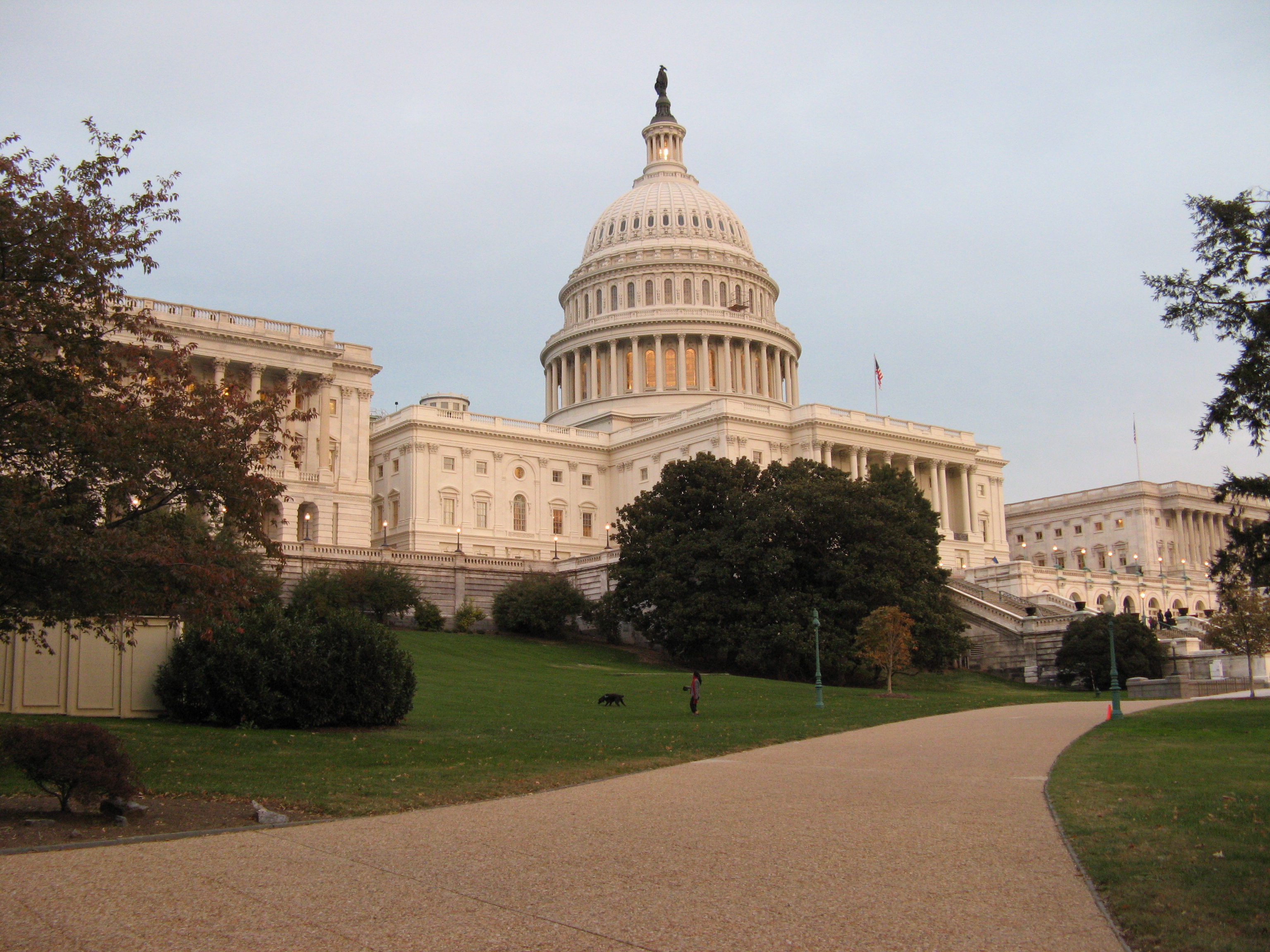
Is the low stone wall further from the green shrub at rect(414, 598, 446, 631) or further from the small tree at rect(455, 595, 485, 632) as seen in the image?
the small tree at rect(455, 595, 485, 632)

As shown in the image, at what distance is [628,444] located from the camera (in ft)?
338

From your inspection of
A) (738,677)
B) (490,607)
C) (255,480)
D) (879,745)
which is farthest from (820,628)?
(255,480)

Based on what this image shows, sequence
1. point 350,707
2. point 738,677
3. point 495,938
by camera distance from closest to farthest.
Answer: point 495,938, point 350,707, point 738,677

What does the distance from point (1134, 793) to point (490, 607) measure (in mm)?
50705

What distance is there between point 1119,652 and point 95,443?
45.8 m

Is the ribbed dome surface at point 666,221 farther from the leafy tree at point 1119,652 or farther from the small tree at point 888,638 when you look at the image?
the small tree at point 888,638

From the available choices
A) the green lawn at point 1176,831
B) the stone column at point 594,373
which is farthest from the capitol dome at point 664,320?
the green lawn at point 1176,831

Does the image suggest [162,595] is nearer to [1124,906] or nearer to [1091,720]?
[1124,906]

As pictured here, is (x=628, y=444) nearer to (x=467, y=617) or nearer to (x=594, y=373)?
(x=594, y=373)

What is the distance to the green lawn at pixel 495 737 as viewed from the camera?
18.1m

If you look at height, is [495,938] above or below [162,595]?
below

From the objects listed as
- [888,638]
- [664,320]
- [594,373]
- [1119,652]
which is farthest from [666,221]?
[888,638]

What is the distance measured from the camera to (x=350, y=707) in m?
27.0

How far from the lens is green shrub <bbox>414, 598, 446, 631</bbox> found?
57562 millimetres
